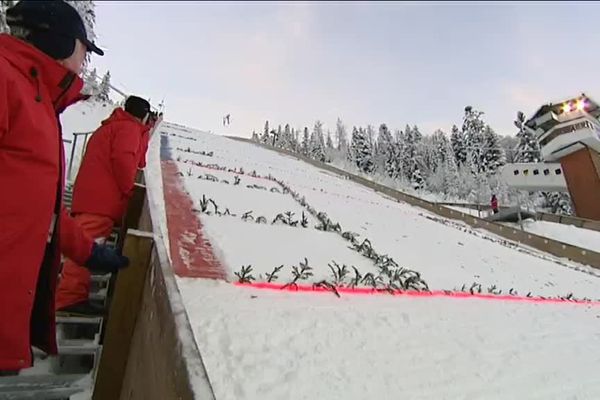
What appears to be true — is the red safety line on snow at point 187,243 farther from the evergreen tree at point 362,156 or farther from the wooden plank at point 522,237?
the evergreen tree at point 362,156

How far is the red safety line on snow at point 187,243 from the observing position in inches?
159

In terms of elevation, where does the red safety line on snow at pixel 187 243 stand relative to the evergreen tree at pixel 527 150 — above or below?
below

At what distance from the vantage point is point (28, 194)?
1.87m

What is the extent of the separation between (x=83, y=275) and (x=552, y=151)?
2928 centimetres

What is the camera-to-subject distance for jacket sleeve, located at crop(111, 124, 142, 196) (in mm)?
3605

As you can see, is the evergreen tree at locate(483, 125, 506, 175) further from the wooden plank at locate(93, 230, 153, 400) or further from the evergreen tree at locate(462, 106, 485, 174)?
the wooden plank at locate(93, 230, 153, 400)

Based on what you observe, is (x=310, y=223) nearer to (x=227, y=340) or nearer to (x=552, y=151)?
(x=227, y=340)

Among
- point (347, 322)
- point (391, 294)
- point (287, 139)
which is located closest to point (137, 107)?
point (347, 322)

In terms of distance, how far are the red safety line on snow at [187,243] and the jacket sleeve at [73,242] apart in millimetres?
1609

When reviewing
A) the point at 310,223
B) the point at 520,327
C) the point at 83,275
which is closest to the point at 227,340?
the point at 83,275

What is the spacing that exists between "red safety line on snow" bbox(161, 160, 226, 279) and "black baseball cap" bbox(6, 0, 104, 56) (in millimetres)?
2248

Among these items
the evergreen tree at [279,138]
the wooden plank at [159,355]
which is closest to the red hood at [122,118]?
the wooden plank at [159,355]

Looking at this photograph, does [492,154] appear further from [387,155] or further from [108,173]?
[108,173]

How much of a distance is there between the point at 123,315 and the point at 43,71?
126 centimetres
